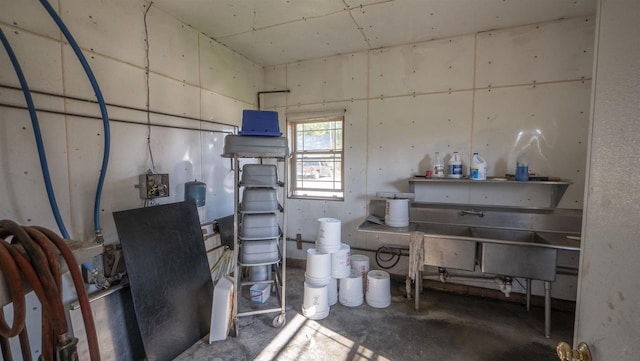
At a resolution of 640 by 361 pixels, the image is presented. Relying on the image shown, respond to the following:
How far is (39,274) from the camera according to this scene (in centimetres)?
59

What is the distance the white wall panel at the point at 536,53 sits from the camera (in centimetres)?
242

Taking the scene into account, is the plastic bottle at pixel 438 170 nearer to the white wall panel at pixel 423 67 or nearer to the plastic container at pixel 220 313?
the white wall panel at pixel 423 67

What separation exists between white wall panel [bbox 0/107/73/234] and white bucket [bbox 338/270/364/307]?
221cm

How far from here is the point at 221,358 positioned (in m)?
1.96

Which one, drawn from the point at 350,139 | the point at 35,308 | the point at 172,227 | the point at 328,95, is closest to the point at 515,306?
the point at 350,139

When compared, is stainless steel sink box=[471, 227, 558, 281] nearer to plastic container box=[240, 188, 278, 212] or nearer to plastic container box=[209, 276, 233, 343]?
plastic container box=[240, 188, 278, 212]

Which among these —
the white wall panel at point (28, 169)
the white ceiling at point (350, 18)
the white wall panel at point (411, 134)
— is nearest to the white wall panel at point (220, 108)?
the white ceiling at point (350, 18)

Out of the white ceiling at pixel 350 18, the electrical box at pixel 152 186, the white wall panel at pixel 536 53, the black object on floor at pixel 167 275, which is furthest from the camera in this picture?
the white wall panel at pixel 536 53

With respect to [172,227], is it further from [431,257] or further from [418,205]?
[418,205]

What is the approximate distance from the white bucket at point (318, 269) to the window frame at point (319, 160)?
98 centimetres

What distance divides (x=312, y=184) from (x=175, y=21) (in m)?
2.26

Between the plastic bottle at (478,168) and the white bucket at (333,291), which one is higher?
the plastic bottle at (478,168)

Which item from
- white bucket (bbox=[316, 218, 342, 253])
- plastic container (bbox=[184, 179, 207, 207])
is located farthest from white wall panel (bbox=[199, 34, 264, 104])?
white bucket (bbox=[316, 218, 342, 253])

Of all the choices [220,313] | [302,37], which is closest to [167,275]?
[220,313]
